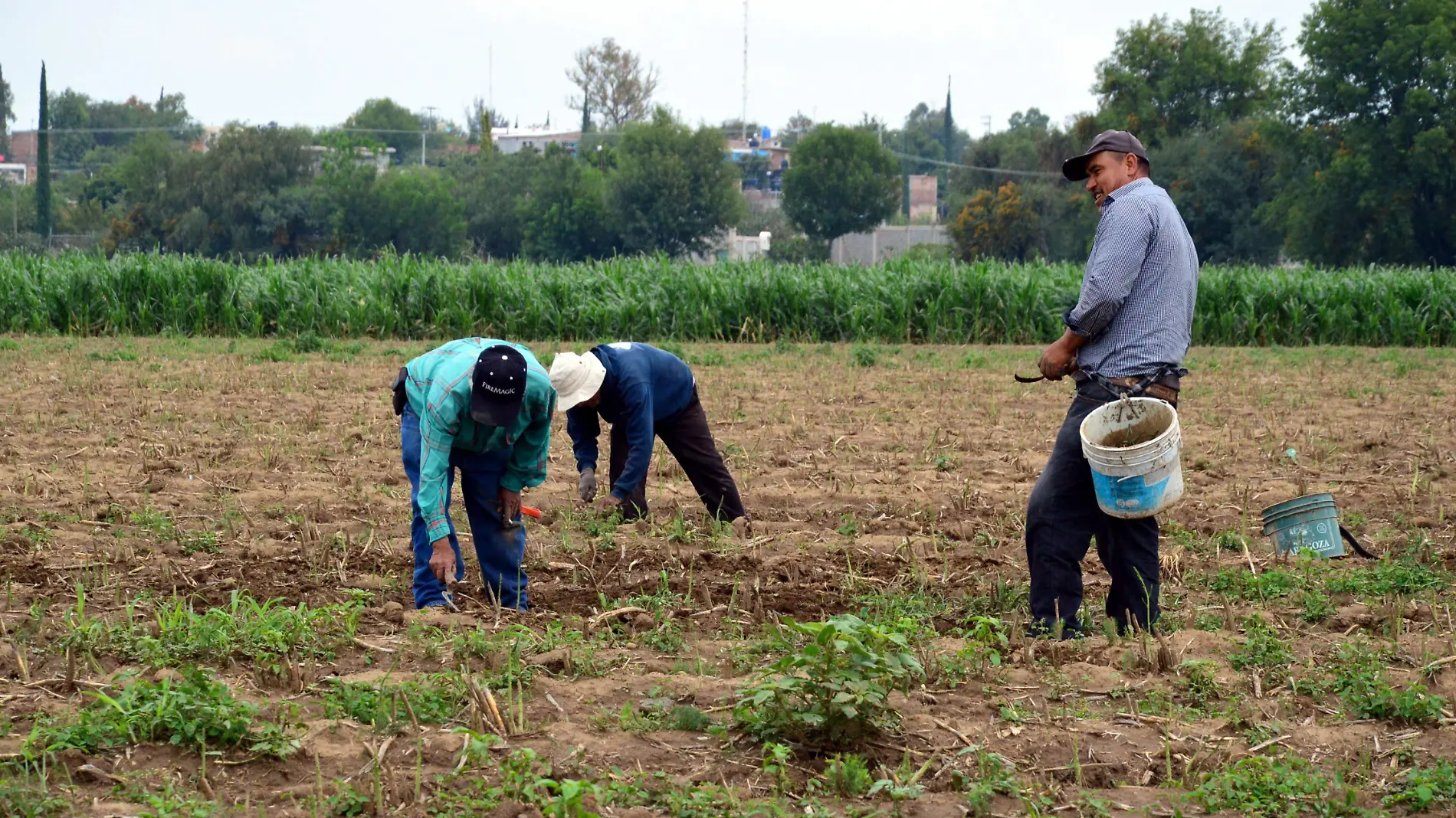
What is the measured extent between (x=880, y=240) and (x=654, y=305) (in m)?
56.6

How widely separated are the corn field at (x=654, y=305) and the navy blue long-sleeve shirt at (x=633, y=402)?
12122 millimetres

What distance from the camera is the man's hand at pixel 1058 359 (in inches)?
210

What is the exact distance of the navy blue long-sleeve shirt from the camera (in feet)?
23.0

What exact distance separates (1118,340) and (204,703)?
3337 millimetres

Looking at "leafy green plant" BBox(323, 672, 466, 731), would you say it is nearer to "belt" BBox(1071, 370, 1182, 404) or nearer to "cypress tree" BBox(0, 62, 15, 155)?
"belt" BBox(1071, 370, 1182, 404)

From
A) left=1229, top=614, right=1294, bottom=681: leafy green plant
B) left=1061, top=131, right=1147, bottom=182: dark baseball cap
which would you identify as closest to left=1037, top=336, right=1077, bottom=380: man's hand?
left=1061, top=131, right=1147, bottom=182: dark baseball cap

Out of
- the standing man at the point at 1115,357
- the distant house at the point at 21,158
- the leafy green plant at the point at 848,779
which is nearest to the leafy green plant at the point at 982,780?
the leafy green plant at the point at 848,779

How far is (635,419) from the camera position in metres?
7.04

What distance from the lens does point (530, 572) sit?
6492 millimetres

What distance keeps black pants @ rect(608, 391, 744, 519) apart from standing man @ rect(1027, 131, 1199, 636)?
8.19 feet

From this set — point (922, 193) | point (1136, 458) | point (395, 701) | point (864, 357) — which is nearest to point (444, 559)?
point (395, 701)

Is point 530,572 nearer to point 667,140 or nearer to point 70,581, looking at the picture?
point 70,581

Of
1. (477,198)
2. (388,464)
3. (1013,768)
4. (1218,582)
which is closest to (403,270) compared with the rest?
(388,464)

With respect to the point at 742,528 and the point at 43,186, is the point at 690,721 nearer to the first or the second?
the point at 742,528
